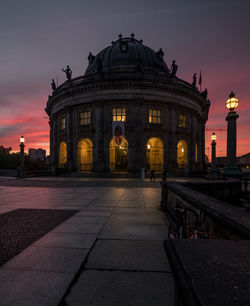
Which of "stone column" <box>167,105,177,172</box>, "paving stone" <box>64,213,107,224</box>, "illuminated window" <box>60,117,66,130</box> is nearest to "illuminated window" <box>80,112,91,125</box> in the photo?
"illuminated window" <box>60,117,66,130</box>

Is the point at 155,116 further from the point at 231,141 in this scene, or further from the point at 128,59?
the point at 231,141

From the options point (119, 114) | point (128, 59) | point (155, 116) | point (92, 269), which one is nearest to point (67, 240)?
point (92, 269)

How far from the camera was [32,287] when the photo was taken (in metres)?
2.45

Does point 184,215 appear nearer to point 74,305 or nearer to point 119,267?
point 119,267

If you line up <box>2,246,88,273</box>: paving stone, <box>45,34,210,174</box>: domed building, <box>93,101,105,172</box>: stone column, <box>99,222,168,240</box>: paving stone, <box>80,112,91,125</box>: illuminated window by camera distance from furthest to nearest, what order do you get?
<box>80,112,91,125</box>: illuminated window
<box>93,101,105,172</box>: stone column
<box>45,34,210,174</box>: domed building
<box>99,222,168,240</box>: paving stone
<box>2,246,88,273</box>: paving stone

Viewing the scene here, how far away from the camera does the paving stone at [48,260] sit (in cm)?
289

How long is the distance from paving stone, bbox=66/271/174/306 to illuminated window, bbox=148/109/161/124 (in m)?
24.9

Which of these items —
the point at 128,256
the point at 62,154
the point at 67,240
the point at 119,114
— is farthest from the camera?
the point at 62,154

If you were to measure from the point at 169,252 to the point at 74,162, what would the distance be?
1105 inches

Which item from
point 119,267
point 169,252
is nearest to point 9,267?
point 119,267

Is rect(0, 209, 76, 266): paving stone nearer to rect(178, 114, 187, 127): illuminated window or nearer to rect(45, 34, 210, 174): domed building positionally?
rect(45, 34, 210, 174): domed building

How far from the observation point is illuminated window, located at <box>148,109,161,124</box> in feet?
86.7

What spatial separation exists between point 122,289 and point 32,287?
4.23 feet

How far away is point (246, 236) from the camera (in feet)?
6.11
